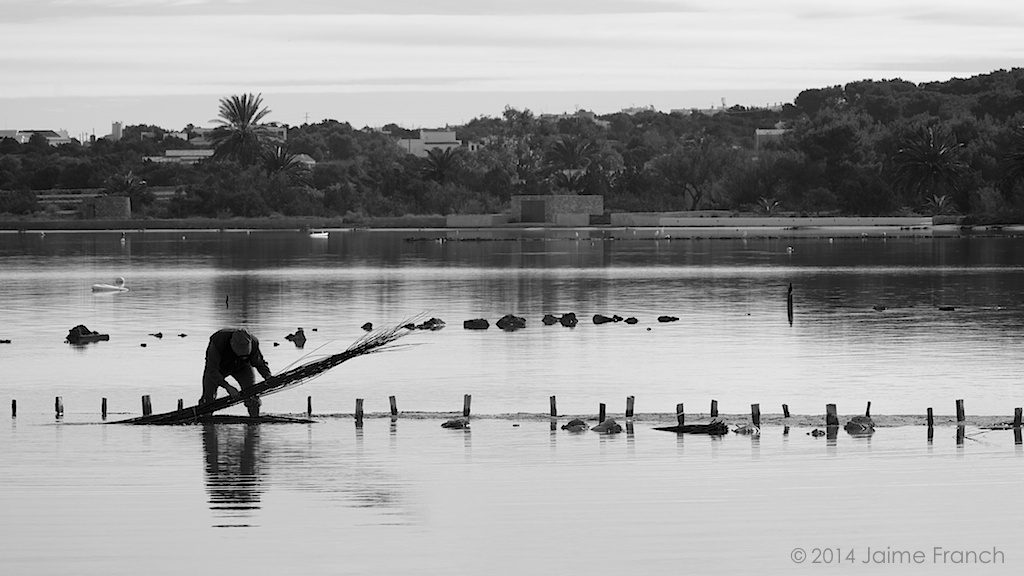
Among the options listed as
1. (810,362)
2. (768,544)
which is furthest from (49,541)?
(810,362)

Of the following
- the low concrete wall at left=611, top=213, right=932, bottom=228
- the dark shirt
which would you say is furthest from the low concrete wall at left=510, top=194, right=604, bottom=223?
the dark shirt

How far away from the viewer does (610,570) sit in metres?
21.2

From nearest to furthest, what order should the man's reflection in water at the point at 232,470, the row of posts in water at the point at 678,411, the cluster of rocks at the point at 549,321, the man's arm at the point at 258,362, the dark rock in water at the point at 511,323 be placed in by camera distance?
the man's reflection in water at the point at 232,470
the row of posts in water at the point at 678,411
the man's arm at the point at 258,362
the dark rock in water at the point at 511,323
the cluster of rocks at the point at 549,321

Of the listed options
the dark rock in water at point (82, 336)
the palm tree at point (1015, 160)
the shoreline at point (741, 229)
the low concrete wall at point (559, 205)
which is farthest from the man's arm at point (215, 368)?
the low concrete wall at point (559, 205)

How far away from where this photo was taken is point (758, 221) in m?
174

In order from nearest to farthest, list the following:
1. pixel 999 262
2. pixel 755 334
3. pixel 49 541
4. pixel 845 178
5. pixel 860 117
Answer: pixel 49 541
pixel 755 334
pixel 999 262
pixel 845 178
pixel 860 117

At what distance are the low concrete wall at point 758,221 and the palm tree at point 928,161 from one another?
3.82 metres

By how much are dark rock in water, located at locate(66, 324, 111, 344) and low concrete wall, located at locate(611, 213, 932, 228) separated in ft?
401

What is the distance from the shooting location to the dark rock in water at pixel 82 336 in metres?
53.5

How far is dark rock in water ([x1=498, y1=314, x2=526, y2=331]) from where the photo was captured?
57.5 meters

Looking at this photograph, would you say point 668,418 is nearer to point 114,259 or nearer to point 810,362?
point 810,362

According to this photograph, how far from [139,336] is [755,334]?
2012 cm

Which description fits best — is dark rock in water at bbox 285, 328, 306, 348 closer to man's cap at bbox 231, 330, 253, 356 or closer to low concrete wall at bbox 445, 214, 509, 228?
man's cap at bbox 231, 330, 253, 356

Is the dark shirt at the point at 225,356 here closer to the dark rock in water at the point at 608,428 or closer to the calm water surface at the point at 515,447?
the calm water surface at the point at 515,447
